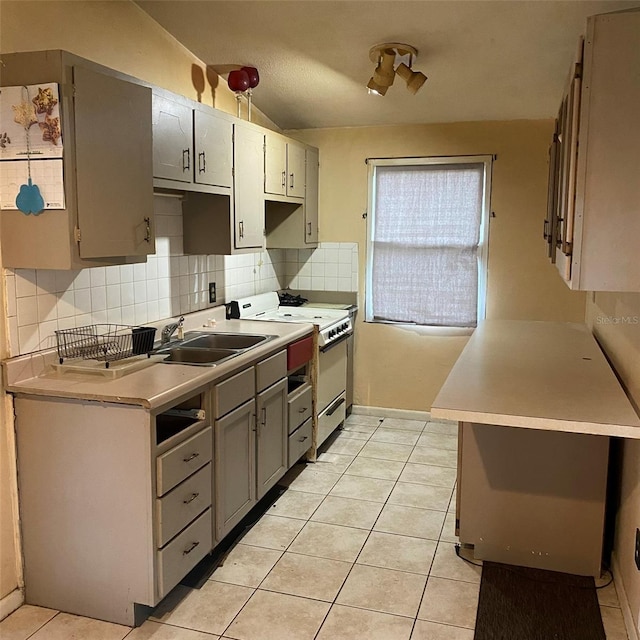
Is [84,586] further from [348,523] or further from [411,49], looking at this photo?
[411,49]

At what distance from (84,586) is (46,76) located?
6.23 feet

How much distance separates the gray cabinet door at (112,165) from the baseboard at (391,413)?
280cm

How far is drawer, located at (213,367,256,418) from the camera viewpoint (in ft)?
8.98

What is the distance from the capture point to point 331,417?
173 inches

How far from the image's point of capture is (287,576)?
2768 mm

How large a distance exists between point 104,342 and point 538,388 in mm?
1856

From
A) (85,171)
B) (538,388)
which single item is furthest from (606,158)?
(85,171)

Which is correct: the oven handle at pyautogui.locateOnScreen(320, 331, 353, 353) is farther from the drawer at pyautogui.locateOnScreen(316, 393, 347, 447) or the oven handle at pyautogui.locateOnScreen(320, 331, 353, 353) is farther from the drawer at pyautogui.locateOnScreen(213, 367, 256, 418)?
the drawer at pyautogui.locateOnScreen(213, 367, 256, 418)

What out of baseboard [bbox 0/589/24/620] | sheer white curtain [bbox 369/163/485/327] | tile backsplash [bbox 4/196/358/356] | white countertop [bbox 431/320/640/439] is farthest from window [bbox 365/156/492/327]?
baseboard [bbox 0/589/24/620]

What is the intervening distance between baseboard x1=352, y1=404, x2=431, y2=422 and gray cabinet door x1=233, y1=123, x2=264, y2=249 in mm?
1798

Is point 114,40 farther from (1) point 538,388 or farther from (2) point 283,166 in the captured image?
(1) point 538,388

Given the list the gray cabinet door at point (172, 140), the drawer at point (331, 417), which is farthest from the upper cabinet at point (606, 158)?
the drawer at point (331, 417)

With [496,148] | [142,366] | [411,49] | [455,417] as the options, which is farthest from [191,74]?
Answer: [455,417]

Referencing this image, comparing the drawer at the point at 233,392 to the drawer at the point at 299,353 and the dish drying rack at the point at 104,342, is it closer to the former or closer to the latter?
the dish drying rack at the point at 104,342
